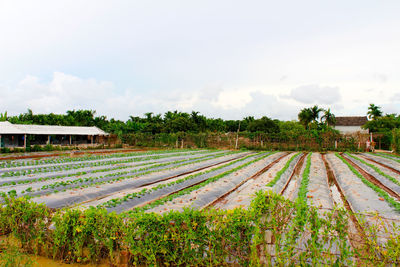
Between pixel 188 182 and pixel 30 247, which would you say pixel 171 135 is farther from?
pixel 30 247

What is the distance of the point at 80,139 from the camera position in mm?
38531

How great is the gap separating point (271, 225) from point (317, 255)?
2.29 feet

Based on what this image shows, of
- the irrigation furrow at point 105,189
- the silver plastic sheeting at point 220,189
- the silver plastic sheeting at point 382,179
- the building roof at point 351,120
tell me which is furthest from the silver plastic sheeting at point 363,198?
the building roof at point 351,120

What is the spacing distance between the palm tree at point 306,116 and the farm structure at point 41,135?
4226 centimetres

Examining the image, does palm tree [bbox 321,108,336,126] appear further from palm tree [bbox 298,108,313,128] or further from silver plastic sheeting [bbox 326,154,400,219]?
silver plastic sheeting [bbox 326,154,400,219]

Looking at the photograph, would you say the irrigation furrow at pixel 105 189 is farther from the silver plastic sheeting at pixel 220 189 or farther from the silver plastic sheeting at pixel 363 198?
the silver plastic sheeting at pixel 363 198

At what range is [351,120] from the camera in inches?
2457

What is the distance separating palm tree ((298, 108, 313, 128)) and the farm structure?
139 ft

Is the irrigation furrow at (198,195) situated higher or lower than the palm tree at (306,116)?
lower

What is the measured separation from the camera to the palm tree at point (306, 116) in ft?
177

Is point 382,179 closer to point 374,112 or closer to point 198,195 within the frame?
point 198,195

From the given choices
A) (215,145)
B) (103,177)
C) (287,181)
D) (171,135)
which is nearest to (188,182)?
(103,177)

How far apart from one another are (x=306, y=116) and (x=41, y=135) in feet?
165

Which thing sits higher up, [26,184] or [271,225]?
[271,225]
